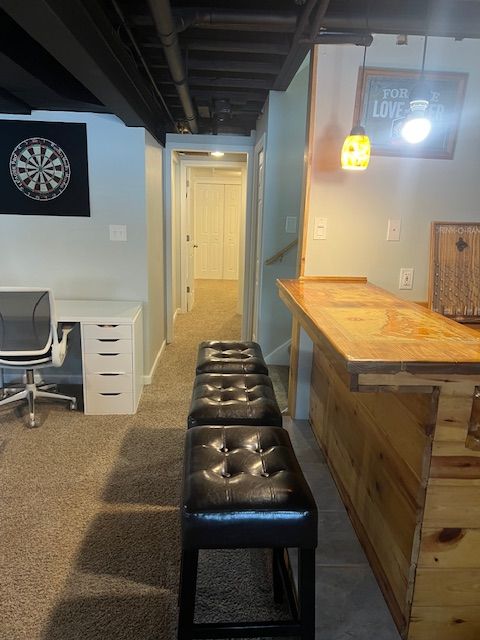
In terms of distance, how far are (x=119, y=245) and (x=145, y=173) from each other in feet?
2.00

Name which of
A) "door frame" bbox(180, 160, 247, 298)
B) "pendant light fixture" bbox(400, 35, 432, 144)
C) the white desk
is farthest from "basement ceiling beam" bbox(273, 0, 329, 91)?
the white desk

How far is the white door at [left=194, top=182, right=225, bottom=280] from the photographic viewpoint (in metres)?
8.94

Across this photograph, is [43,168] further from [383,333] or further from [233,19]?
[383,333]

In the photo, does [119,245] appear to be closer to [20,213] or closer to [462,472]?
[20,213]

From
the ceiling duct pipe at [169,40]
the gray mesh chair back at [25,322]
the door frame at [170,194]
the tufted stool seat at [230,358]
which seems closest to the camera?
the ceiling duct pipe at [169,40]

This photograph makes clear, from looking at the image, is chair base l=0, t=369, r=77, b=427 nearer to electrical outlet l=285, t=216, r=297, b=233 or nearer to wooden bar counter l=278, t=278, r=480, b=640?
wooden bar counter l=278, t=278, r=480, b=640

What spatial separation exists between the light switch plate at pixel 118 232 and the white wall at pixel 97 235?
0.10ft

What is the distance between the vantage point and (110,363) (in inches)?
125

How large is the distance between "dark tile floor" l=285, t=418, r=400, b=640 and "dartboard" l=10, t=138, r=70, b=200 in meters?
2.93

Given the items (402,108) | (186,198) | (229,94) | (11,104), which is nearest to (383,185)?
(402,108)

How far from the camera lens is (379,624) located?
59.0 inches

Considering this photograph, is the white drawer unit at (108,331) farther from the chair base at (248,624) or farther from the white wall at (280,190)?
the chair base at (248,624)

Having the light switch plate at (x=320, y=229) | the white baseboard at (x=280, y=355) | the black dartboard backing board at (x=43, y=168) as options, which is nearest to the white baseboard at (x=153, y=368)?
the white baseboard at (x=280, y=355)

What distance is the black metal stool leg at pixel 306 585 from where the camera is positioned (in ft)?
4.04
